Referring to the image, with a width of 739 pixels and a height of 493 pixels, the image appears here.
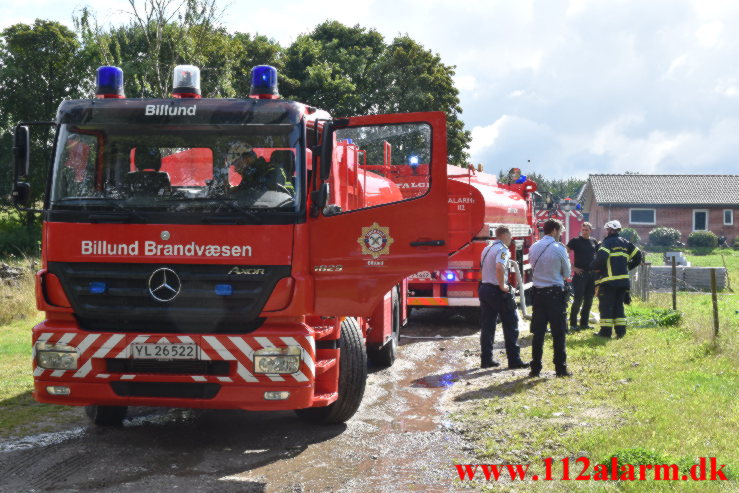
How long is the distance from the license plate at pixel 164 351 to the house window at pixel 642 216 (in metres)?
50.6

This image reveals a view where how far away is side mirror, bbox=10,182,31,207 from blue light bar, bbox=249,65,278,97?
1955 mm

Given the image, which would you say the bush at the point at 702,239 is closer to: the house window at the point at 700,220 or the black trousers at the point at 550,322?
the house window at the point at 700,220

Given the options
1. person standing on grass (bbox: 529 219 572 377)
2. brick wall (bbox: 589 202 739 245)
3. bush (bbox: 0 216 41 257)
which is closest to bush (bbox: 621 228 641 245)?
brick wall (bbox: 589 202 739 245)

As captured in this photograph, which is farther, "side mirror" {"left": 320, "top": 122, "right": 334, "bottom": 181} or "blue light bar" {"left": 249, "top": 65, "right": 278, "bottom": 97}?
"blue light bar" {"left": 249, "top": 65, "right": 278, "bottom": 97}

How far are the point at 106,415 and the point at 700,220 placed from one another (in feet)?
169

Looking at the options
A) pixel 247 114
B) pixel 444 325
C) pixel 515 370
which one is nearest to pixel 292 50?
pixel 444 325

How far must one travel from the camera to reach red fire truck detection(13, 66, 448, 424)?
5949mm

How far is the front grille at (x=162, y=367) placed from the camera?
19.7ft

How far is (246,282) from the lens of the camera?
5.96 meters

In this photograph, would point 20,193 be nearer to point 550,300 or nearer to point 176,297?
point 176,297

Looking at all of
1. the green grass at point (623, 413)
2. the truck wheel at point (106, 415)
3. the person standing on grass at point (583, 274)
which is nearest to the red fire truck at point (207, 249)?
the truck wheel at point (106, 415)

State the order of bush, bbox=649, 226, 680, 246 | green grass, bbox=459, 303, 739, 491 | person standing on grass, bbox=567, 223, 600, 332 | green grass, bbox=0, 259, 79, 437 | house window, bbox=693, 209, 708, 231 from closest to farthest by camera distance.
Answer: green grass, bbox=459, 303, 739, 491
green grass, bbox=0, 259, 79, 437
person standing on grass, bbox=567, 223, 600, 332
bush, bbox=649, 226, 680, 246
house window, bbox=693, 209, 708, 231

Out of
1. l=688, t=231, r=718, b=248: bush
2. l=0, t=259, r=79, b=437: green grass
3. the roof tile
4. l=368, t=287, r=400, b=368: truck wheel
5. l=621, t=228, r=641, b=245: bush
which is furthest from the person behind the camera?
the roof tile

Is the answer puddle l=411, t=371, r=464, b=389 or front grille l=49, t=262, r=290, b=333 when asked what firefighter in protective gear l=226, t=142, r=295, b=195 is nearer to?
front grille l=49, t=262, r=290, b=333
